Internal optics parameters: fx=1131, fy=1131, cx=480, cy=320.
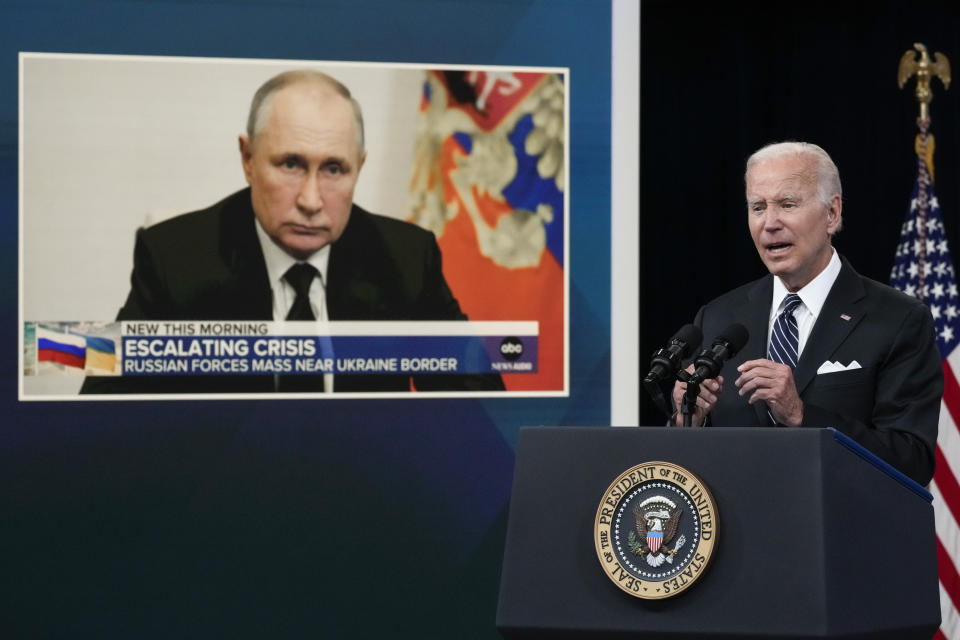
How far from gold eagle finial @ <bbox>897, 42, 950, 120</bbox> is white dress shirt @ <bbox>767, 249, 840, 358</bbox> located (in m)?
2.54

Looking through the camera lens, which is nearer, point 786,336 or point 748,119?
point 786,336

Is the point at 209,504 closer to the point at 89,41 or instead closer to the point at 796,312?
the point at 89,41

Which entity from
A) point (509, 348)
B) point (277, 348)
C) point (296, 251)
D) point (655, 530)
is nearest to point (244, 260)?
point (296, 251)

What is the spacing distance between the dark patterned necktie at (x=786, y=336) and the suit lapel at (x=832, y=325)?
5cm

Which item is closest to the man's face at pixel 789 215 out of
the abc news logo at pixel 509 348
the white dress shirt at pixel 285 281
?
the abc news logo at pixel 509 348

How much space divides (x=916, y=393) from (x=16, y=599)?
2.92 meters

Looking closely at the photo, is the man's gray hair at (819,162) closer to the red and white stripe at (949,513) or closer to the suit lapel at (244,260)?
the suit lapel at (244,260)

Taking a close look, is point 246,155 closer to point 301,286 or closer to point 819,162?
point 301,286

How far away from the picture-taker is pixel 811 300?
7.44ft

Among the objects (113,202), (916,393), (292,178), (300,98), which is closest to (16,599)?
(113,202)

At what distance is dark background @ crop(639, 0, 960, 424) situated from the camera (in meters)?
4.50

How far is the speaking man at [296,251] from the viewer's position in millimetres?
3787

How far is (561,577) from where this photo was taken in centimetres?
163

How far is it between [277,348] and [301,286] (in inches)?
8.9
